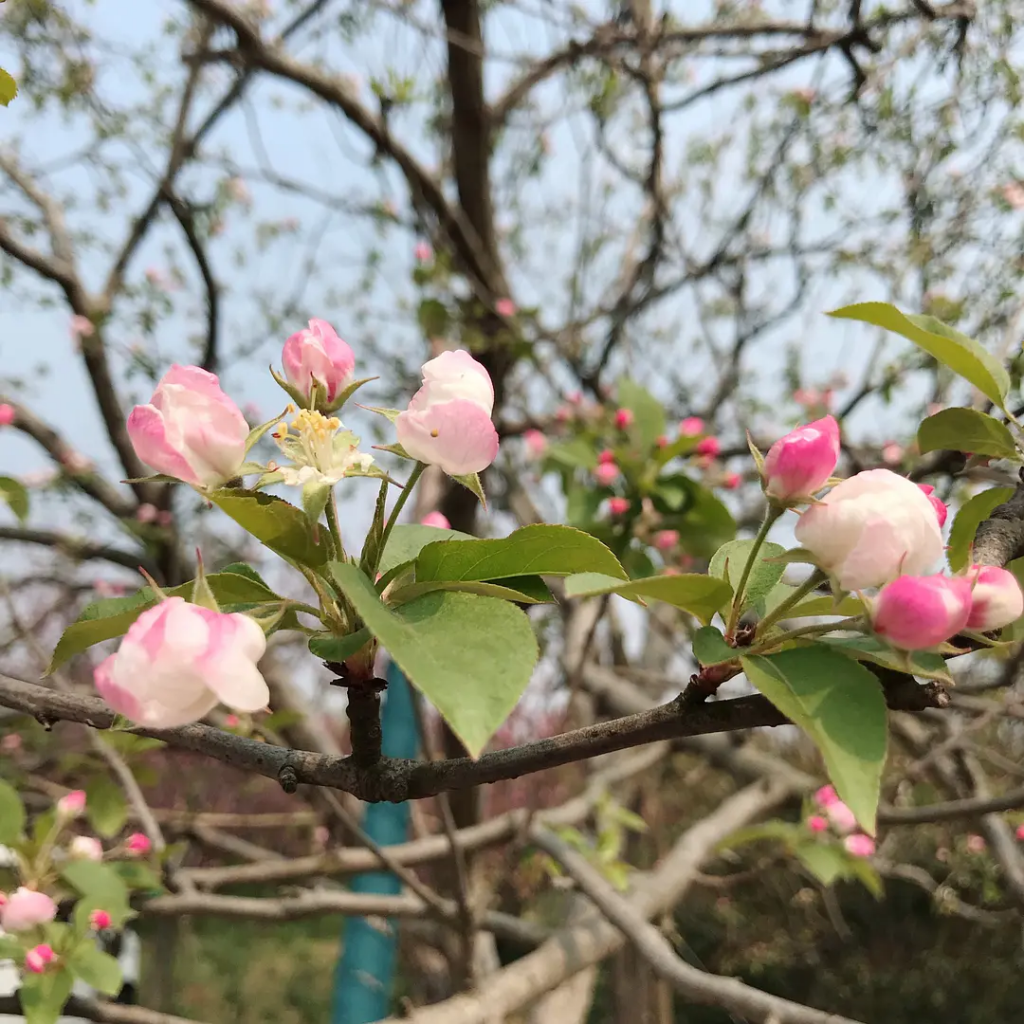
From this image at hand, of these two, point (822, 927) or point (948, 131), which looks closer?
point (948, 131)

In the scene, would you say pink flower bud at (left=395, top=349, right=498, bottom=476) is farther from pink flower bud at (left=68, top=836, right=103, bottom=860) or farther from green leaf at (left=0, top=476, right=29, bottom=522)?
pink flower bud at (left=68, top=836, right=103, bottom=860)

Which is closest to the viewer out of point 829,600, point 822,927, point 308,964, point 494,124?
point 829,600

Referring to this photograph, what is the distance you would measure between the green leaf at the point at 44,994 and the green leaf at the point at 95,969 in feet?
0.06

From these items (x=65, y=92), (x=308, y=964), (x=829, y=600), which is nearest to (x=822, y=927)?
(x=308, y=964)

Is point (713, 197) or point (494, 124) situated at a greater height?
point (713, 197)

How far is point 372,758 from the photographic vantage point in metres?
0.50

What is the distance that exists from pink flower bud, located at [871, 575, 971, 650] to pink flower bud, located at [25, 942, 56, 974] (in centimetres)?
99

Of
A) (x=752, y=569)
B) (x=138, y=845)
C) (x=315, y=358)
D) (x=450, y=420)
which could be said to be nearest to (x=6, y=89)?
(x=315, y=358)

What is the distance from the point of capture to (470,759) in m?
0.40

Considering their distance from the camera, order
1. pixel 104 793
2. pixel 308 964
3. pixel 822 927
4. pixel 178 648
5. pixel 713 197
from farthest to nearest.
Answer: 1. pixel 308 964
2. pixel 822 927
3. pixel 713 197
4. pixel 104 793
5. pixel 178 648

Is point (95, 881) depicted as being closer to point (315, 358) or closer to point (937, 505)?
point (315, 358)

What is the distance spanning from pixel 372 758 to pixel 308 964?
18.9 ft

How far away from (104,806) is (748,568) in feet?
4.40

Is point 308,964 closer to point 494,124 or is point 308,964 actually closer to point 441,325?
point 441,325
